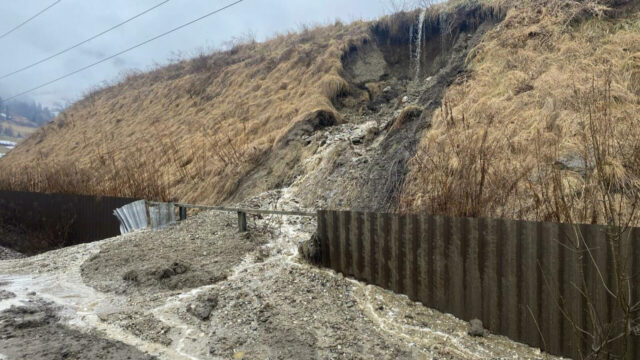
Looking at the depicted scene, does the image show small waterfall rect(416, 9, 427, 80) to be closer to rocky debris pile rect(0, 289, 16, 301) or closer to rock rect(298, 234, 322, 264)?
rock rect(298, 234, 322, 264)

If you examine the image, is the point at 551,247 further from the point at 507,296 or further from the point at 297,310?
the point at 297,310

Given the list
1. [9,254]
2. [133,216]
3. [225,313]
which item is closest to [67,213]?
[9,254]

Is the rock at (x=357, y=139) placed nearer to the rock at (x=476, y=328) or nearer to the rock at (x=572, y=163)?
the rock at (x=572, y=163)

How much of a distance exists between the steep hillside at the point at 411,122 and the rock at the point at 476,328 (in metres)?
1.45

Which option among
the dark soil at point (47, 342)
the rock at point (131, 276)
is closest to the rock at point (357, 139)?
the rock at point (131, 276)

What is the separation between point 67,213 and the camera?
1408 cm

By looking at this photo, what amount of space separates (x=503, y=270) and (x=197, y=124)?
51.4ft

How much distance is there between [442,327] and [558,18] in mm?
9509

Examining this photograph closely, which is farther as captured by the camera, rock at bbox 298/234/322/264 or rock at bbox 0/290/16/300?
rock at bbox 298/234/322/264

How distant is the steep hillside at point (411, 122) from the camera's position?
534 cm

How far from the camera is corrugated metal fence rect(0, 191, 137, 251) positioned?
12.4m

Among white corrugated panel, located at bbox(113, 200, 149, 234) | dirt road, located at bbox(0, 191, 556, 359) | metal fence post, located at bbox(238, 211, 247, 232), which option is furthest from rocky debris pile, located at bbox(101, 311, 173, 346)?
white corrugated panel, located at bbox(113, 200, 149, 234)

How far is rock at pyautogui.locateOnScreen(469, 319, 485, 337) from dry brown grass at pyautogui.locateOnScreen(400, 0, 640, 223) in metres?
1.37

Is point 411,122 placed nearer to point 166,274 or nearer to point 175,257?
point 175,257
